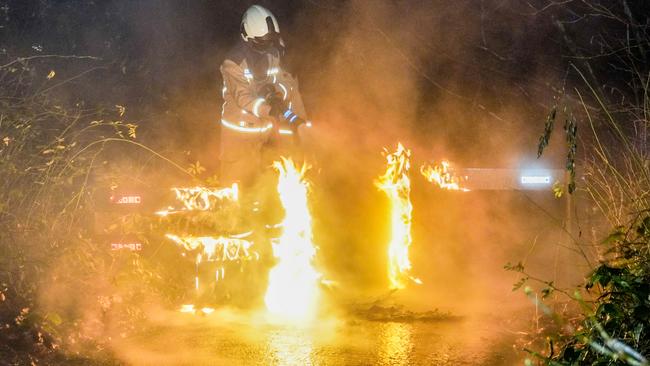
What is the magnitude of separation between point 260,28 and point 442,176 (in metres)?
4.33

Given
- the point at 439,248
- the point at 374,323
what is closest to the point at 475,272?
the point at 439,248

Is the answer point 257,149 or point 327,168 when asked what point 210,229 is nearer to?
point 257,149

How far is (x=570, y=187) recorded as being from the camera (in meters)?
4.05

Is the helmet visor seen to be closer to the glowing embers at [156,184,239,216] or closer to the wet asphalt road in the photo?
the glowing embers at [156,184,239,216]

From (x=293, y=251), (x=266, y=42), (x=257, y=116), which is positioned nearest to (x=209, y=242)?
(x=293, y=251)

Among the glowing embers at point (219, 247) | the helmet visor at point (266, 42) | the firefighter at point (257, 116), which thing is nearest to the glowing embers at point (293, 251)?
the firefighter at point (257, 116)

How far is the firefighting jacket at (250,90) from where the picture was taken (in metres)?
8.27

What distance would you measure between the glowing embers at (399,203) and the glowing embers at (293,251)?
162 cm

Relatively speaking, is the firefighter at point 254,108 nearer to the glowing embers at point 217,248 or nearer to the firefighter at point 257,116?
the firefighter at point 257,116

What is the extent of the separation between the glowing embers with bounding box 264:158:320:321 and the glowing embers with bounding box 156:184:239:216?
2.09ft

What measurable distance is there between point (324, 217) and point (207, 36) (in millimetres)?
4273

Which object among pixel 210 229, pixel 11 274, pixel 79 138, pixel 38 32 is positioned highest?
pixel 38 32

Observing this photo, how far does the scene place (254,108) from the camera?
8234 millimetres

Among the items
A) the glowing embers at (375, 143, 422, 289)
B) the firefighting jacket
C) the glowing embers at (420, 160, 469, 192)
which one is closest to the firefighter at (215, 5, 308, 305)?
the firefighting jacket
